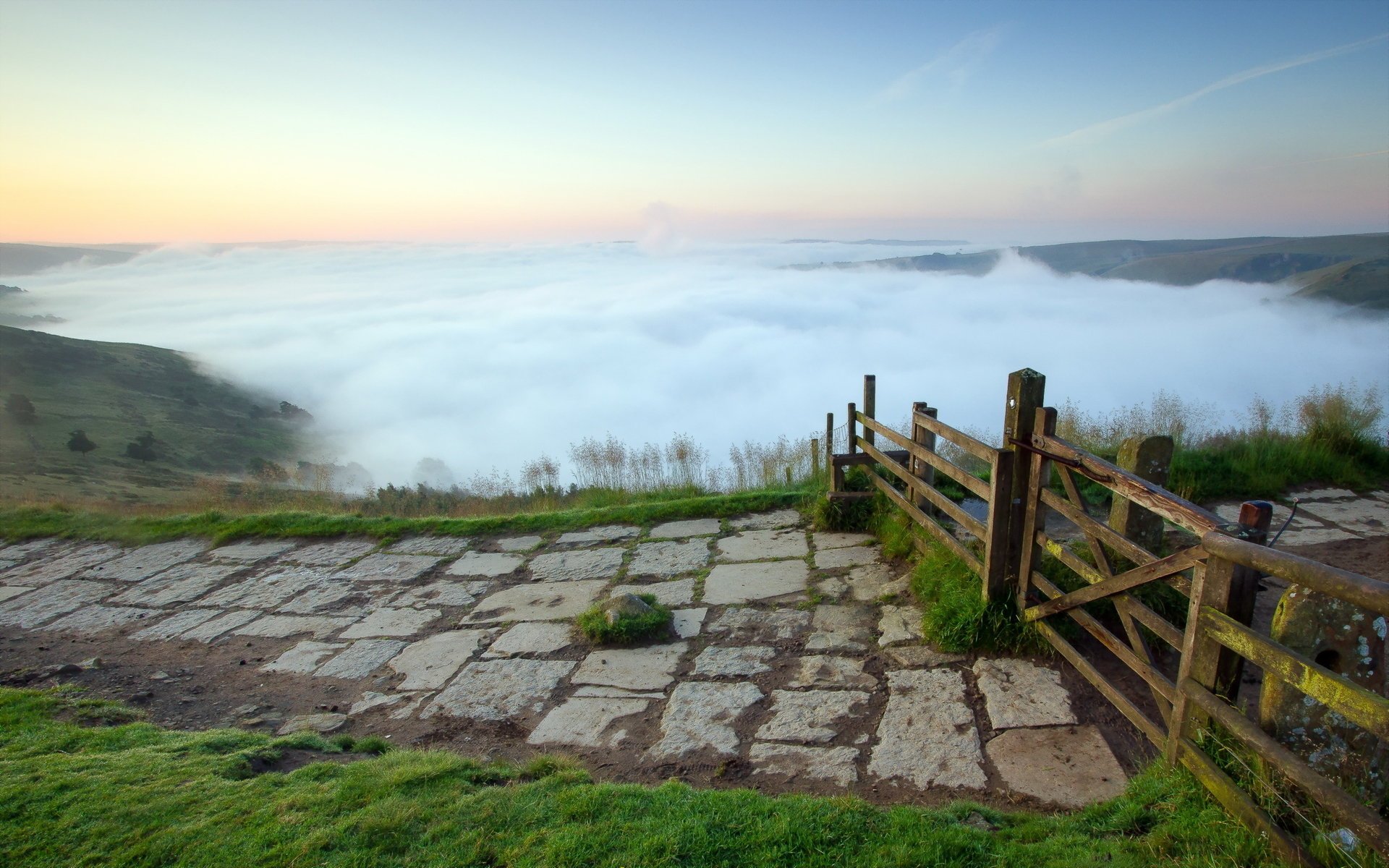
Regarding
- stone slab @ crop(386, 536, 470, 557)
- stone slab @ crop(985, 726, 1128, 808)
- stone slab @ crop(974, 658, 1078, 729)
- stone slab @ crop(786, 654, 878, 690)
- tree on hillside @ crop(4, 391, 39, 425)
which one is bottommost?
tree on hillside @ crop(4, 391, 39, 425)

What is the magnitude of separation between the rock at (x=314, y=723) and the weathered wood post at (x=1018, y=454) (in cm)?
454

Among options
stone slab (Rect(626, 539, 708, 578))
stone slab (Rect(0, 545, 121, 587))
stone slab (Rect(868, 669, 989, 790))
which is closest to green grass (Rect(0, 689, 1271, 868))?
stone slab (Rect(868, 669, 989, 790))

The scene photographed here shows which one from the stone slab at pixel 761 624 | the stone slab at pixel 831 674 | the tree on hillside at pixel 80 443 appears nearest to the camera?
the stone slab at pixel 831 674

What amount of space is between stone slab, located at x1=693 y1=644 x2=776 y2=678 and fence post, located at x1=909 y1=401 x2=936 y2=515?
2130 millimetres

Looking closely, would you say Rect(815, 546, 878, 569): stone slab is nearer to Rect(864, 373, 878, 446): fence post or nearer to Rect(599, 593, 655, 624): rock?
Rect(864, 373, 878, 446): fence post

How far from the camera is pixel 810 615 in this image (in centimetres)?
572

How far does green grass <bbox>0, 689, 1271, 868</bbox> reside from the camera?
2.78m

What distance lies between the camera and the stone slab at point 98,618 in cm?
686

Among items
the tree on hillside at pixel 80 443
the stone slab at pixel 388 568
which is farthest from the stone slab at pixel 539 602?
the tree on hillside at pixel 80 443

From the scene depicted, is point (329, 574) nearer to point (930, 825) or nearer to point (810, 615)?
point (810, 615)

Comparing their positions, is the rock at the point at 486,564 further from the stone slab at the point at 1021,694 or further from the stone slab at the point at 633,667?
the stone slab at the point at 1021,694

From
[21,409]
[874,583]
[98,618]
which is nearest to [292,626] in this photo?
[98,618]

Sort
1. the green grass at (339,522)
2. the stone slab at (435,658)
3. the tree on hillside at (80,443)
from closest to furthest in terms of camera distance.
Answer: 1. the stone slab at (435,658)
2. the green grass at (339,522)
3. the tree on hillside at (80,443)

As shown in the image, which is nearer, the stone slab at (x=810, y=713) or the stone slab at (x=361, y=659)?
the stone slab at (x=810, y=713)
